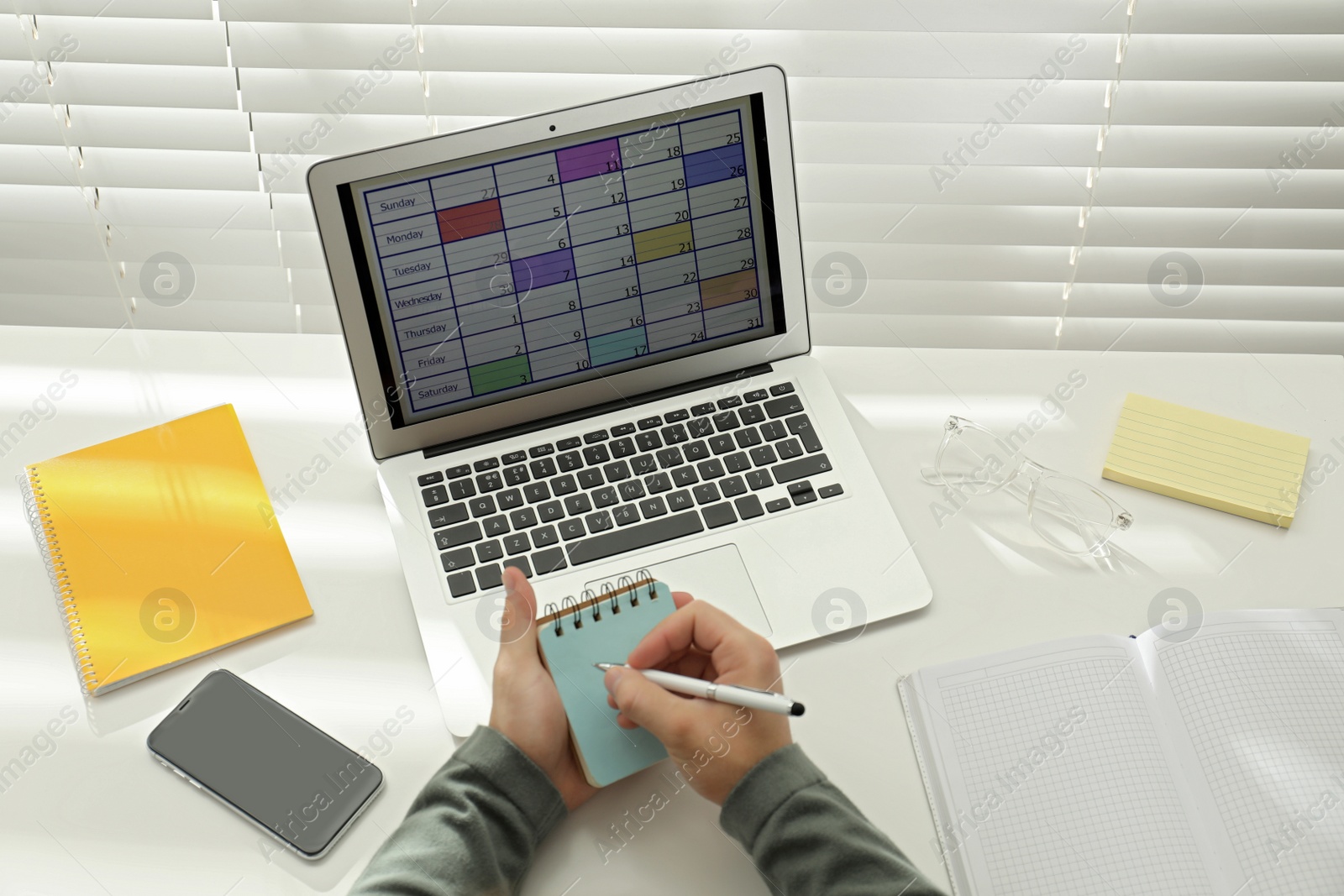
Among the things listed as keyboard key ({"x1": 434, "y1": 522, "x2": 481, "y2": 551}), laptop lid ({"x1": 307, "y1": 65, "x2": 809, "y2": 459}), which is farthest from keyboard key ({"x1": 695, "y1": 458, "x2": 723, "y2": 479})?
keyboard key ({"x1": 434, "y1": 522, "x2": 481, "y2": 551})

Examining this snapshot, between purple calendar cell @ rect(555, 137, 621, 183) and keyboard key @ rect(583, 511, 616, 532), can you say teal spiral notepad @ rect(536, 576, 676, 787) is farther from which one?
purple calendar cell @ rect(555, 137, 621, 183)

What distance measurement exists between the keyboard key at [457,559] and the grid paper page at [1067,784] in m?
0.41

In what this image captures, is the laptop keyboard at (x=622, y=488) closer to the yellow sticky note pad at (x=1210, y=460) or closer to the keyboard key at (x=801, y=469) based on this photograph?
the keyboard key at (x=801, y=469)

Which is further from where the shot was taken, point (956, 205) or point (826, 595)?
point (956, 205)

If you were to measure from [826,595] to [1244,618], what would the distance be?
13.6 inches

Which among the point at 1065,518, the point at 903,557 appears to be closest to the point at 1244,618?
the point at 1065,518

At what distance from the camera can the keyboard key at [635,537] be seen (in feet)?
3.13

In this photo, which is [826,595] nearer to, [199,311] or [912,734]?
[912,734]

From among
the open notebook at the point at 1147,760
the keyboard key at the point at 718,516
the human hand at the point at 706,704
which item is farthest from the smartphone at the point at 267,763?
the open notebook at the point at 1147,760

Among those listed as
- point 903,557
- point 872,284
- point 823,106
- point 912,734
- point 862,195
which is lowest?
point 912,734

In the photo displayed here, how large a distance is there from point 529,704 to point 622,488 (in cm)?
23

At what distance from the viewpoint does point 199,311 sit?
1.54 metres

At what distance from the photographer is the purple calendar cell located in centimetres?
94

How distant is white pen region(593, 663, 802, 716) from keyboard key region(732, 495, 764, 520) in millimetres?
191
